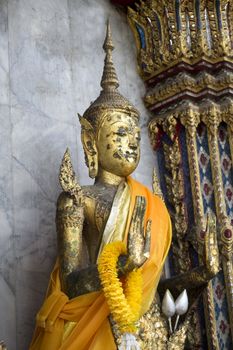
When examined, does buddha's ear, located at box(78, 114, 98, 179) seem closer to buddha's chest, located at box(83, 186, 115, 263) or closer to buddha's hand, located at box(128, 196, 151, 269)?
buddha's chest, located at box(83, 186, 115, 263)

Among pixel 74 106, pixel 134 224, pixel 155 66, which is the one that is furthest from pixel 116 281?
pixel 155 66

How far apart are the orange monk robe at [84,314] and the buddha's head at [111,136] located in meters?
0.27

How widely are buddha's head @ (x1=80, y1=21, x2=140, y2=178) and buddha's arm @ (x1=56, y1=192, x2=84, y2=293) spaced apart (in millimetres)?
275

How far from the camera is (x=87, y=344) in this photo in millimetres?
3256

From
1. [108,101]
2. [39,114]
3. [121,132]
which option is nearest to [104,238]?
[121,132]

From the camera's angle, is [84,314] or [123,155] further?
[123,155]

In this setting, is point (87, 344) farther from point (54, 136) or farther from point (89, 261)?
point (54, 136)

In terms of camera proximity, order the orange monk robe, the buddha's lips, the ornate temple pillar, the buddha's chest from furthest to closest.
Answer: the ornate temple pillar < the buddha's lips < the buddha's chest < the orange monk robe

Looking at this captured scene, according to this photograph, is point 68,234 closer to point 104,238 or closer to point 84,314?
point 104,238

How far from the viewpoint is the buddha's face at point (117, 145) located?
379cm

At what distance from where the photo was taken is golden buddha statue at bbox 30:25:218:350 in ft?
10.7

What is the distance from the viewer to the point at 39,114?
13.9ft

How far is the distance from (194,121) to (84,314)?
5.18 ft

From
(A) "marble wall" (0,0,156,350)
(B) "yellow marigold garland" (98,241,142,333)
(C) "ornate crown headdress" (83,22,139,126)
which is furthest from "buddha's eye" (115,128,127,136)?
(B) "yellow marigold garland" (98,241,142,333)
